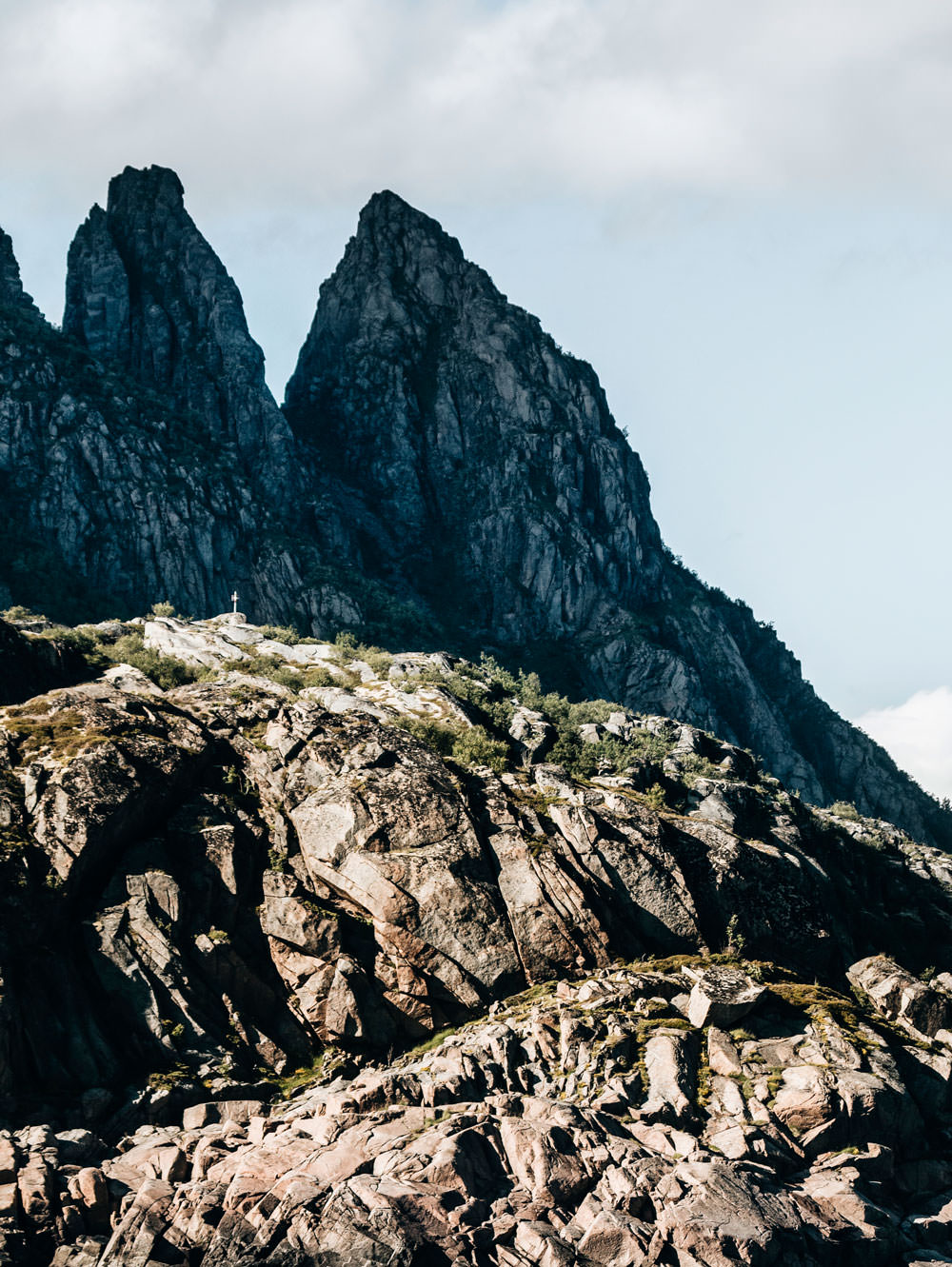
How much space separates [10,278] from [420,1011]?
516 ft

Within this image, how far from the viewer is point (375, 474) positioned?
618 ft

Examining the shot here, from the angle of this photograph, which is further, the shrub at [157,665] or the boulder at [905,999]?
the shrub at [157,665]

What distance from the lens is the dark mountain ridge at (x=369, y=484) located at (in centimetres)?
14112

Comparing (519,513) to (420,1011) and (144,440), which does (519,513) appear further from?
(420,1011)

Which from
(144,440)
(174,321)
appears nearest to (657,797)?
(144,440)

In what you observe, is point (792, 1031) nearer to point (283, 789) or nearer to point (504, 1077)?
point (504, 1077)

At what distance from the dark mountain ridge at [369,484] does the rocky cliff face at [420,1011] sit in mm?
80439

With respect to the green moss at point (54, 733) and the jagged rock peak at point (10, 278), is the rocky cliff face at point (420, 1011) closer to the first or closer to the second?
the green moss at point (54, 733)

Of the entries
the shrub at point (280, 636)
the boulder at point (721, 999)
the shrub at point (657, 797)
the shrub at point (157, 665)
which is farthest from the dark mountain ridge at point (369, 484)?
the boulder at point (721, 999)

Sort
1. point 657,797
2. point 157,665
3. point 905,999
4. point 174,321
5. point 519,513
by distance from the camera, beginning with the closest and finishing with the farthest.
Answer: point 905,999 → point 657,797 → point 157,665 → point 174,321 → point 519,513

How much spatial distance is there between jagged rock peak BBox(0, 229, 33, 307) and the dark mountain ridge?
0.51 m

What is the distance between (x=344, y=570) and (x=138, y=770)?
112653 mm

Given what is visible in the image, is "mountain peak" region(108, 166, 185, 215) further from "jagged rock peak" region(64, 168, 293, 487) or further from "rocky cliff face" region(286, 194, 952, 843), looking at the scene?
"rocky cliff face" region(286, 194, 952, 843)

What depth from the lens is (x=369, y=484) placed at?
188 metres
